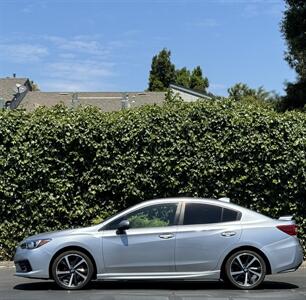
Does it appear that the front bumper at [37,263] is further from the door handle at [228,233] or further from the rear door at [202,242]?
the door handle at [228,233]

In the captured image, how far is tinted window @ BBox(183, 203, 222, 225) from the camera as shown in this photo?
988 cm

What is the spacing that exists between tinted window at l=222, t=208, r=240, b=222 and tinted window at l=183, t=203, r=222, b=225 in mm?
83

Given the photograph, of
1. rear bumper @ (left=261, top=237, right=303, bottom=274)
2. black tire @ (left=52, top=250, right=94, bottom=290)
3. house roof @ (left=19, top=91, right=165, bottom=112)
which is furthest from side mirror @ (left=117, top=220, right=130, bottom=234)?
house roof @ (left=19, top=91, right=165, bottom=112)

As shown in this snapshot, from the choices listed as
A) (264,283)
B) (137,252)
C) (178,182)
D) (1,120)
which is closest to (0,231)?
(1,120)

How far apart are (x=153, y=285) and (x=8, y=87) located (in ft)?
94.9

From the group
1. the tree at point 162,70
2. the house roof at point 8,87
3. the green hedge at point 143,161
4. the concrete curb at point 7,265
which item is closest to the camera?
the concrete curb at point 7,265

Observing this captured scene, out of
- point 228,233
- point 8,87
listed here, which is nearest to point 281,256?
point 228,233

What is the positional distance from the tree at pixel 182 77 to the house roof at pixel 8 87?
22610mm

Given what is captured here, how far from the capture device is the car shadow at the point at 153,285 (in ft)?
33.0

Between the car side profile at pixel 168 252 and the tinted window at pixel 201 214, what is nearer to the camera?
the car side profile at pixel 168 252

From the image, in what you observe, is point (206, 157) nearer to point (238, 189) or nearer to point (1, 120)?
point (238, 189)

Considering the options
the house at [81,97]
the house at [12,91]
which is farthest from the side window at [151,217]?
the house at [81,97]

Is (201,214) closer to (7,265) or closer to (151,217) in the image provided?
(151,217)

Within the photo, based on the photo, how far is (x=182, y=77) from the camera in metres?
61.7
